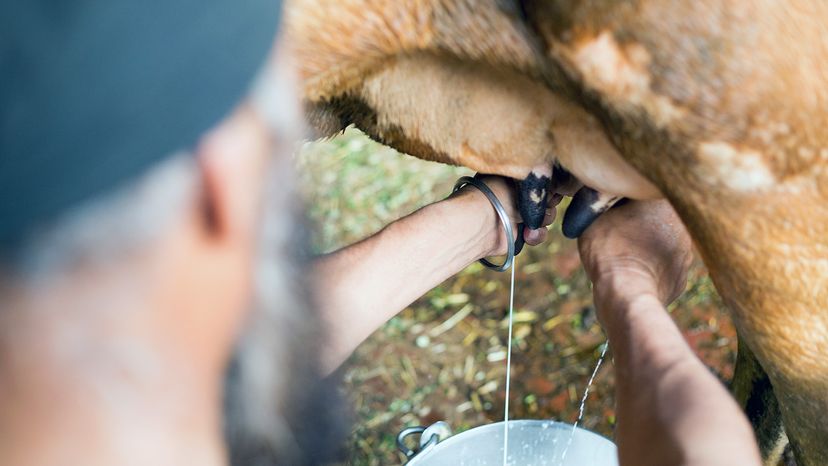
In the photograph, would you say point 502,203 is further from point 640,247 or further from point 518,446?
point 518,446

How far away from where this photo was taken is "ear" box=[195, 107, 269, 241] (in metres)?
0.46

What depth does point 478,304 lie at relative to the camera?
8.11 feet

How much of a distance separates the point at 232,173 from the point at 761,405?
1.45m

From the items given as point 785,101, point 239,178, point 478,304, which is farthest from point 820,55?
point 478,304

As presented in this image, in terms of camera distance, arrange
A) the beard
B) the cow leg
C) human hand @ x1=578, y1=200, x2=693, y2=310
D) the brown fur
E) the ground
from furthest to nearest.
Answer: the ground < the cow leg < human hand @ x1=578, y1=200, x2=693, y2=310 < the brown fur < the beard

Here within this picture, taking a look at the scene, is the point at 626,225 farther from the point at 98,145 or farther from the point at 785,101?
the point at 98,145

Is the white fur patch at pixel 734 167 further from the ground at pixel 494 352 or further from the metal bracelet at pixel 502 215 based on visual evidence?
the ground at pixel 494 352

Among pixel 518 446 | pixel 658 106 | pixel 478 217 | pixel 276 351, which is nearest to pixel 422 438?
pixel 518 446

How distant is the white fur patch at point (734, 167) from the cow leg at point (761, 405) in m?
0.75

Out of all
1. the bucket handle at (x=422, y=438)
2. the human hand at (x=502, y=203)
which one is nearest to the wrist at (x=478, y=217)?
the human hand at (x=502, y=203)

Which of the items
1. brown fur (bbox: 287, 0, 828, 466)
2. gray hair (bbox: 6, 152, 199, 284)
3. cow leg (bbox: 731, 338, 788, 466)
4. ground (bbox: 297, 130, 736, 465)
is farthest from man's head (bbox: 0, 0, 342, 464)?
ground (bbox: 297, 130, 736, 465)

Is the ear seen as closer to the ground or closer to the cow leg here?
the cow leg

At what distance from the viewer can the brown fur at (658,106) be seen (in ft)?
2.84

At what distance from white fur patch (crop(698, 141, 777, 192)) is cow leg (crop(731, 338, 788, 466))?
75 centimetres
